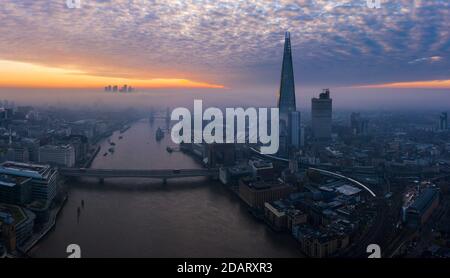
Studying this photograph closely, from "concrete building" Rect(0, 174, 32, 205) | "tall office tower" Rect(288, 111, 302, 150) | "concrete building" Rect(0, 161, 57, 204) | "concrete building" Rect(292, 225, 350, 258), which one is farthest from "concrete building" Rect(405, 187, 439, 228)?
"tall office tower" Rect(288, 111, 302, 150)

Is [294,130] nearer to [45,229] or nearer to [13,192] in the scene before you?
[13,192]

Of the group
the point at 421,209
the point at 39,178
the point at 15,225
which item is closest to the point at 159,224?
the point at 15,225

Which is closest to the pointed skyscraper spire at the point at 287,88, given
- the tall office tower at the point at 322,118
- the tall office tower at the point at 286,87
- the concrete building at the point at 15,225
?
the tall office tower at the point at 286,87

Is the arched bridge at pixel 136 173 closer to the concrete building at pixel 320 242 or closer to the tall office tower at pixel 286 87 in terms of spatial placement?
the concrete building at pixel 320 242

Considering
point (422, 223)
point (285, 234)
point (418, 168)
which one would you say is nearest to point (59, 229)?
point (285, 234)

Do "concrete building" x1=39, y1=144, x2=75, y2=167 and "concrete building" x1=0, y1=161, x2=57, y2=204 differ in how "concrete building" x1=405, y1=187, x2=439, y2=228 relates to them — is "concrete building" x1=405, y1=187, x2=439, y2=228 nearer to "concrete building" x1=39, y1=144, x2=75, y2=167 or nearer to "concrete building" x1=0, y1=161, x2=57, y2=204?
"concrete building" x1=0, y1=161, x2=57, y2=204

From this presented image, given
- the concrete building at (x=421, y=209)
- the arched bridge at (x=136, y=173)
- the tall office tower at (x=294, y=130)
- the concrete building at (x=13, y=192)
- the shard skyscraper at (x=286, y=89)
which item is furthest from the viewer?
Answer: the shard skyscraper at (x=286, y=89)
